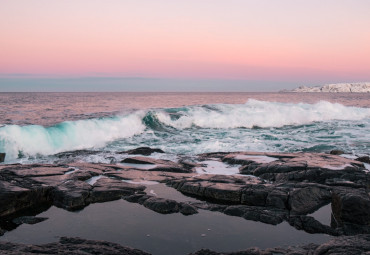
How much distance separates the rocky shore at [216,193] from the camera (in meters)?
4.22

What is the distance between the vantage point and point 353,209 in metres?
5.24

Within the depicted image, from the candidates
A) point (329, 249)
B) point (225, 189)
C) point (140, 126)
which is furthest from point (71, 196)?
point (140, 126)

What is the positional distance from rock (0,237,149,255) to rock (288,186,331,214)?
3.23 metres

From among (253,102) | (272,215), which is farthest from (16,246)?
(253,102)

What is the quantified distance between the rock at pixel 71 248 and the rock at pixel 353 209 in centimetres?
346

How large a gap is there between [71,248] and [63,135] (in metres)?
17.5

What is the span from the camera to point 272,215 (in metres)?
5.53

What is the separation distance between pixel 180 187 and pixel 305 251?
3567 millimetres

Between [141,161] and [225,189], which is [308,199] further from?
[141,161]

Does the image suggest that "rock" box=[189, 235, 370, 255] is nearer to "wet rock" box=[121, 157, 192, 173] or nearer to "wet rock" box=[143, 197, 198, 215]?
"wet rock" box=[143, 197, 198, 215]

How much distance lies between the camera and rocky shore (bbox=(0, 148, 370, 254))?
4223 mm

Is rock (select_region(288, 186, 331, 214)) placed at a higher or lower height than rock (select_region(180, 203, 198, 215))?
higher

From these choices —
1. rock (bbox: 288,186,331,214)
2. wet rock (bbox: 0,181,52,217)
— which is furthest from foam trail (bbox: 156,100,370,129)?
wet rock (bbox: 0,181,52,217)

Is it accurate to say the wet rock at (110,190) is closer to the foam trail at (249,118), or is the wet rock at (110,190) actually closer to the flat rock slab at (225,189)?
the flat rock slab at (225,189)
